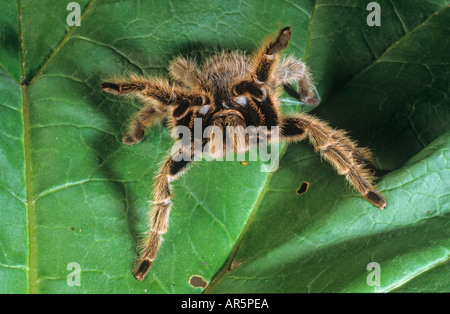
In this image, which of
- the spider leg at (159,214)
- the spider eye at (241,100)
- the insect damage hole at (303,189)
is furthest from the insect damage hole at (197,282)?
the spider eye at (241,100)

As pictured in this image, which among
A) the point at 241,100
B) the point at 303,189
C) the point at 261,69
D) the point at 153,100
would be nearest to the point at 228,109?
the point at 241,100

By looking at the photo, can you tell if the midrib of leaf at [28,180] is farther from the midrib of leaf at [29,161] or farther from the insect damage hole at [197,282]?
the insect damage hole at [197,282]

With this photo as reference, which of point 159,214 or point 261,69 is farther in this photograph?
point 261,69

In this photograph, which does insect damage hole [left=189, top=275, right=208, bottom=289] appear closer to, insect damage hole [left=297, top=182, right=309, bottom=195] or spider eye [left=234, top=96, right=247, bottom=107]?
insect damage hole [left=297, top=182, right=309, bottom=195]

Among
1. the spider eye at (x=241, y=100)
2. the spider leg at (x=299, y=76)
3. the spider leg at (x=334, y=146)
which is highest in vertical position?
the spider leg at (x=299, y=76)

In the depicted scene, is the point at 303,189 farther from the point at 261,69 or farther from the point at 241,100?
the point at 261,69

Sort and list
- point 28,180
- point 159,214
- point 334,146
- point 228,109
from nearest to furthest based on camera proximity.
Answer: point 28,180 → point 159,214 → point 334,146 → point 228,109

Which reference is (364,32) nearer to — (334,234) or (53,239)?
(334,234)

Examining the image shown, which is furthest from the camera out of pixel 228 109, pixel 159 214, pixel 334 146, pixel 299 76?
pixel 299 76
